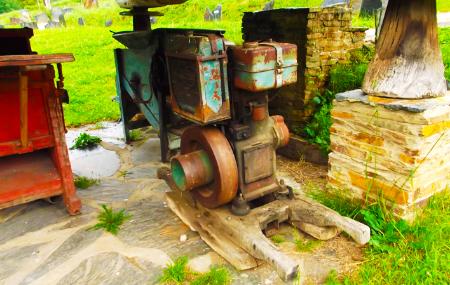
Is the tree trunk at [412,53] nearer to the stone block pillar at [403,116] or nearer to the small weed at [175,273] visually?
the stone block pillar at [403,116]

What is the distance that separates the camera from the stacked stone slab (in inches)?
110

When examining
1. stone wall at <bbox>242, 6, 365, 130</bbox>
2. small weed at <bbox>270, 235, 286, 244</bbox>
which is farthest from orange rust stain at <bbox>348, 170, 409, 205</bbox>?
stone wall at <bbox>242, 6, 365, 130</bbox>

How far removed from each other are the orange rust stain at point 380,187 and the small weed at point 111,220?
1921 mm

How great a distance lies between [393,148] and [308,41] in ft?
6.18

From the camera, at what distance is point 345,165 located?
332cm

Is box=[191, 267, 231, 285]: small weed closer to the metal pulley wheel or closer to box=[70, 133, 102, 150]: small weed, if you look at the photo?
the metal pulley wheel

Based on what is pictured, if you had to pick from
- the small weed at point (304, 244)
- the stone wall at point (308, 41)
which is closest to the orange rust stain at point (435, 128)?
the small weed at point (304, 244)

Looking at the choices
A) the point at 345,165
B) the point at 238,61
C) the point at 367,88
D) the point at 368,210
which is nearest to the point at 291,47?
the point at 238,61

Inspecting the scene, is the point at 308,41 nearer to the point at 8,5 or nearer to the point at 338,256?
the point at 338,256

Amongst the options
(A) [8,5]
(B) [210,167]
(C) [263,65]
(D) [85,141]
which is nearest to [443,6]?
(D) [85,141]

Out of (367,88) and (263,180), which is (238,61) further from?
(367,88)

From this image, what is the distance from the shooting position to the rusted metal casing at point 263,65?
2586mm

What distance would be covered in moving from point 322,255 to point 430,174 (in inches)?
41.4

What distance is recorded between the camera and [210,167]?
287 cm
